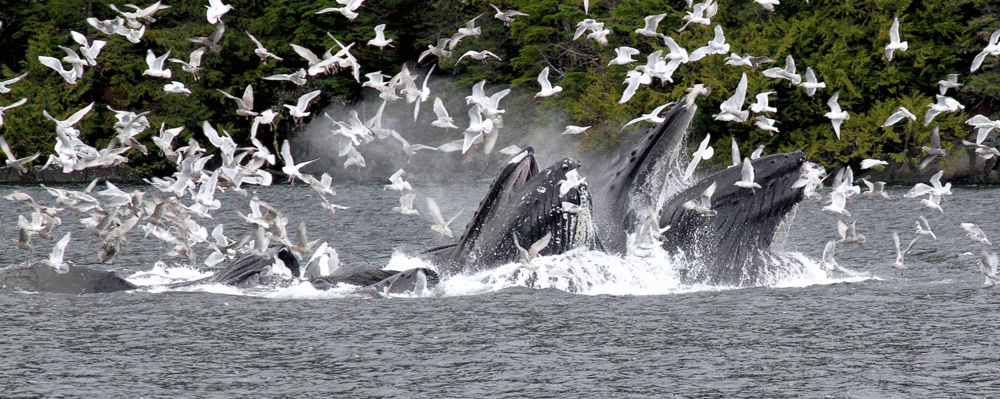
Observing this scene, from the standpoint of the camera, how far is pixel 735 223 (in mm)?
16078

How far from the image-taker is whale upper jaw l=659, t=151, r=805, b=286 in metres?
15.9

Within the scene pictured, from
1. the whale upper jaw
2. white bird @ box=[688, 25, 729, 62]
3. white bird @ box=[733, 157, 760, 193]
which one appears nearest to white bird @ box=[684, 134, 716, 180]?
the whale upper jaw

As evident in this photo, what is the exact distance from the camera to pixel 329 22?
54.0 m

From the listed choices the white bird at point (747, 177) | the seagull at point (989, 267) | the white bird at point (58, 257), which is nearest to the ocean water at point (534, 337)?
the seagull at point (989, 267)

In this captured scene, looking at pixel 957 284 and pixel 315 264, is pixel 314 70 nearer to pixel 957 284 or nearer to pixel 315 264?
pixel 315 264

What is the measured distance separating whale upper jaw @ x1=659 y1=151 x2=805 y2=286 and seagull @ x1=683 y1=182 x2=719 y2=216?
415mm

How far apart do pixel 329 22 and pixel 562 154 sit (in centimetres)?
1135

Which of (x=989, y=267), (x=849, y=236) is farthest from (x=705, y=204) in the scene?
(x=989, y=267)

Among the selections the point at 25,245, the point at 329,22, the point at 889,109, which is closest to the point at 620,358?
→ the point at 25,245

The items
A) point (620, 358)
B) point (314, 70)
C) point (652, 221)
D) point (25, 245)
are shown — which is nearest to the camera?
point (620, 358)

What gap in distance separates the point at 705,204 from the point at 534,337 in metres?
2.94

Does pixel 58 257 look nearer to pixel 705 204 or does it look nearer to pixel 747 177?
pixel 705 204

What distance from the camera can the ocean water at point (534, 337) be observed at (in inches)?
470

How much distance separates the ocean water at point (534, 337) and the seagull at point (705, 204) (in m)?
0.92
